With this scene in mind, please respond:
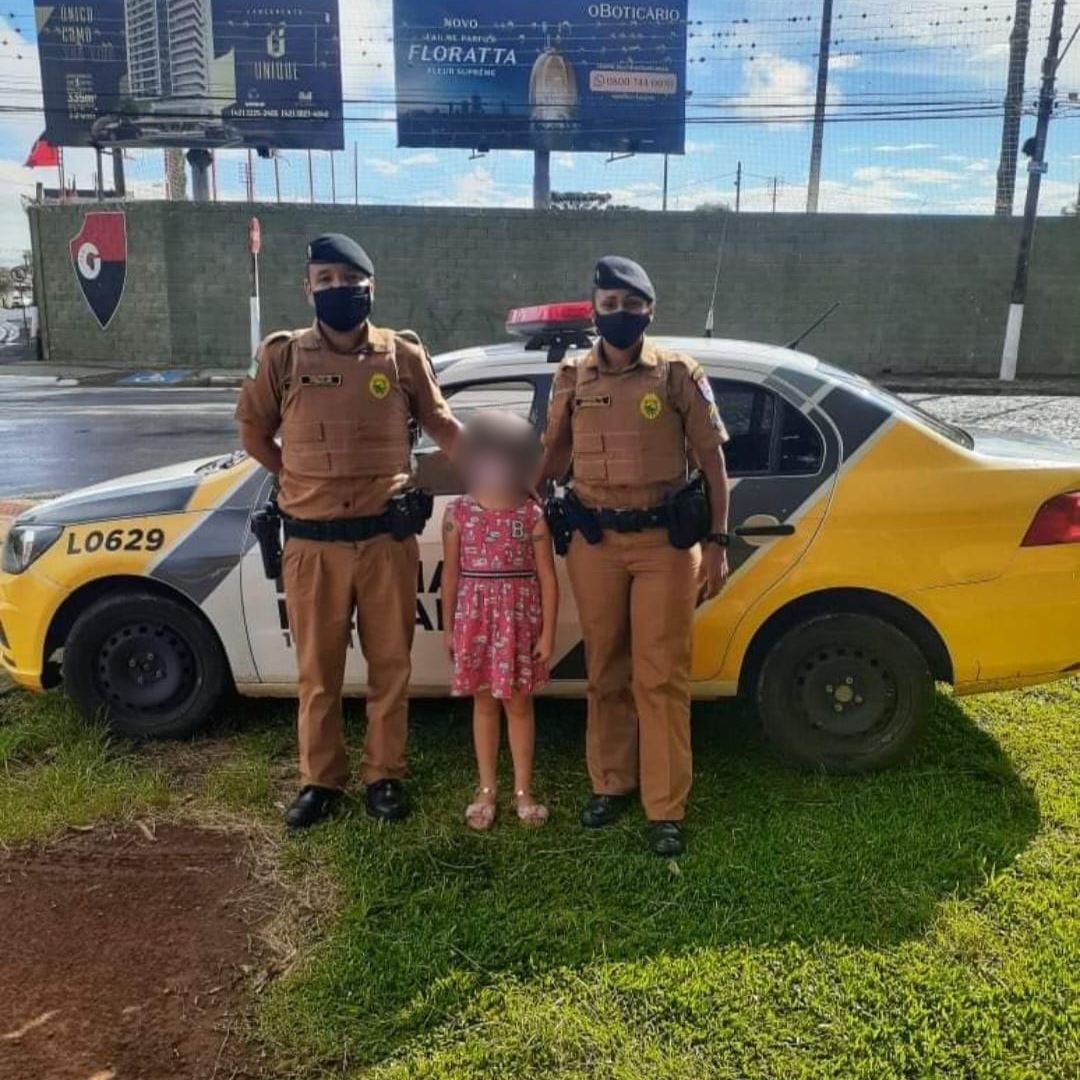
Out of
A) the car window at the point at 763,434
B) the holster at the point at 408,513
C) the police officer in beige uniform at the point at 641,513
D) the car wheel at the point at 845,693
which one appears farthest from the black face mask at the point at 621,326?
the car wheel at the point at 845,693

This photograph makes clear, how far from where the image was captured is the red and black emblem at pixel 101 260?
71.7 feet

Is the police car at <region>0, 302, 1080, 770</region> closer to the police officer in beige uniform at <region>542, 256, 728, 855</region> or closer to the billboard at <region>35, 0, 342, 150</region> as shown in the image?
the police officer in beige uniform at <region>542, 256, 728, 855</region>

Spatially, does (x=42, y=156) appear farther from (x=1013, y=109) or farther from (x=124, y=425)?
(x=1013, y=109)

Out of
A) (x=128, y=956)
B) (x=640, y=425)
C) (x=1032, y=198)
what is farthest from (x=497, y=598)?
(x=1032, y=198)

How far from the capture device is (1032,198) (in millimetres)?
19484

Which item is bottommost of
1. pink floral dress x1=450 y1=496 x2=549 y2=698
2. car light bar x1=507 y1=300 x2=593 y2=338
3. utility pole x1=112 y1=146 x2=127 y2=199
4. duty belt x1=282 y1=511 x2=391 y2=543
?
pink floral dress x1=450 y1=496 x2=549 y2=698

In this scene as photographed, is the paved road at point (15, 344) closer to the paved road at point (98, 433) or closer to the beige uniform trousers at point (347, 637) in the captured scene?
the paved road at point (98, 433)

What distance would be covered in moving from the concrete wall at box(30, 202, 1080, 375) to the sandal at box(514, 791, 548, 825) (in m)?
18.7

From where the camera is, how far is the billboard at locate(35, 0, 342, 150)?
25.9m

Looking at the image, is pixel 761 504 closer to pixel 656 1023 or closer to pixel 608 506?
pixel 608 506

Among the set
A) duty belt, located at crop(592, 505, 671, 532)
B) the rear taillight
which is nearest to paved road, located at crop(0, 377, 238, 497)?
duty belt, located at crop(592, 505, 671, 532)

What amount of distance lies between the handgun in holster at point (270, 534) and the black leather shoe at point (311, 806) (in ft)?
2.44

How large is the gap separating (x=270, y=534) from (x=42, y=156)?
28380 mm

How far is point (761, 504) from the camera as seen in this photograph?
357 cm
